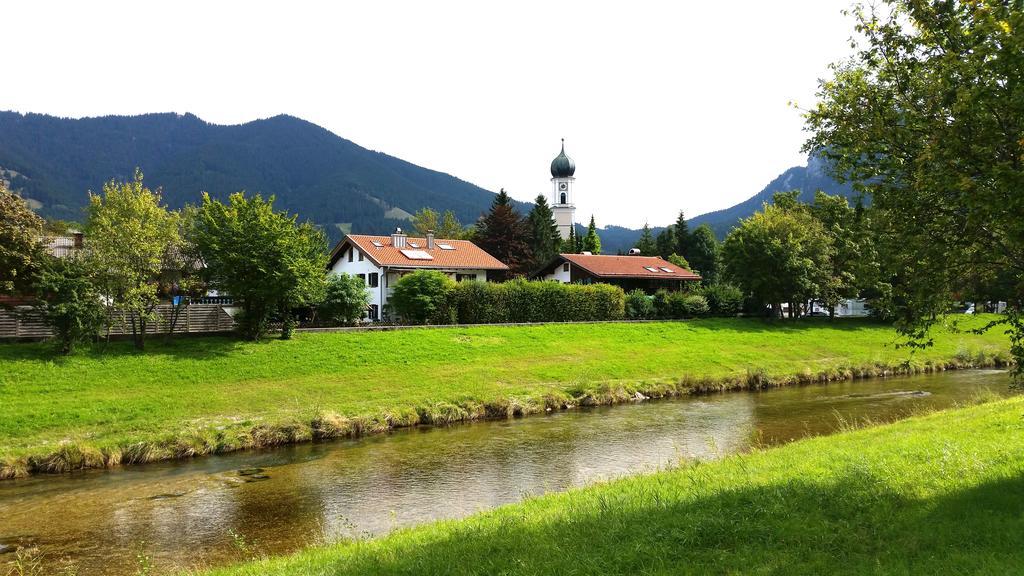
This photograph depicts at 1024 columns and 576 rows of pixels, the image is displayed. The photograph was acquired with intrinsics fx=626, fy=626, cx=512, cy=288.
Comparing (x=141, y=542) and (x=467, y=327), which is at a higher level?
(x=467, y=327)

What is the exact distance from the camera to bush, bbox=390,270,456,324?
43688 millimetres

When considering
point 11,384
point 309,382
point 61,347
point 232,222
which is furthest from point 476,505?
point 232,222

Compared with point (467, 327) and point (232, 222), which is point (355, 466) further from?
point (467, 327)

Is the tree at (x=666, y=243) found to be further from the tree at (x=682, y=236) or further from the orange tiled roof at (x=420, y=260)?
the orange tiled roof at (x=420, y=260)

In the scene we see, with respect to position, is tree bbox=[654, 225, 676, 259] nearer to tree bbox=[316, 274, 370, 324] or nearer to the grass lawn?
tree bbox=[316, 274, 370, 324]

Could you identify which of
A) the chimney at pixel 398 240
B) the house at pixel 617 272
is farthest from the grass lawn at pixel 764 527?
the house at pixel 617 272

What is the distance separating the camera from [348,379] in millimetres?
28734

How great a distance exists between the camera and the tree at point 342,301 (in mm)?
40969

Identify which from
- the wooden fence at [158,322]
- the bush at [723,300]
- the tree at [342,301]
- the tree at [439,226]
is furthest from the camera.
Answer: the tree at [439,226]

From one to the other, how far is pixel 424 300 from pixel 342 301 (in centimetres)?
559

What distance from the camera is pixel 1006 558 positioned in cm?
634

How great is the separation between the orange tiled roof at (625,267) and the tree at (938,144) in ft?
174

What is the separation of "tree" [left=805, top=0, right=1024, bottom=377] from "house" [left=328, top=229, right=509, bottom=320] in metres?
40.7

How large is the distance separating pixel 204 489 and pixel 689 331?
125 ft
